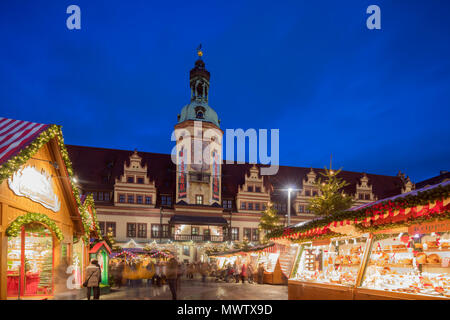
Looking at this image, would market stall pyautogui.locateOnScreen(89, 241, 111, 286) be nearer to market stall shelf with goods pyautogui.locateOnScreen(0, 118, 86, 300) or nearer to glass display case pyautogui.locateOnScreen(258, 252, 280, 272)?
market stall shelf with goods pyautogui.locateOnScreen(0, 118, 86, 300)

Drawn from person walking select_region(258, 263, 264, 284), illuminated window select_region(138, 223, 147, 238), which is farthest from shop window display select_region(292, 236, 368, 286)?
illuminated window select_region(138, 223, 147, 238)

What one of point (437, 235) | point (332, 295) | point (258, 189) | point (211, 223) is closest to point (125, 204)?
point (211, 223)

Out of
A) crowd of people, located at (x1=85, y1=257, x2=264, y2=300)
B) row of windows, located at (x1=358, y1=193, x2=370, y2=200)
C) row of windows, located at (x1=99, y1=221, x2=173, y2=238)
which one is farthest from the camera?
row of windows, located at (x1=358, y1=193, x2=370, y2=200)

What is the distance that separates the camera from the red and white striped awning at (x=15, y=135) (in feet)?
24.3

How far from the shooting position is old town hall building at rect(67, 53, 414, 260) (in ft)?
141

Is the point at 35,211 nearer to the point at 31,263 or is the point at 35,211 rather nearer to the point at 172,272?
the point at 31,263

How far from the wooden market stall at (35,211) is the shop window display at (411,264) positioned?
866 centimetres

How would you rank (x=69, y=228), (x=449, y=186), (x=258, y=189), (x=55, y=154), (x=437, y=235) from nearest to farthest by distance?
(x=449, y=186) < (x=437, y=235) < (x=55, y=154) < (x=69, y=228) < (x=258, y=189)

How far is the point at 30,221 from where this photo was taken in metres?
8.56

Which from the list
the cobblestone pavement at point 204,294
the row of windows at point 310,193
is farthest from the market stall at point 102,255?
the row of windows at point 310,193

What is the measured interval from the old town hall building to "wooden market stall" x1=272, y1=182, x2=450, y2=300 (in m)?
31.9

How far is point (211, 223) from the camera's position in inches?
1686
